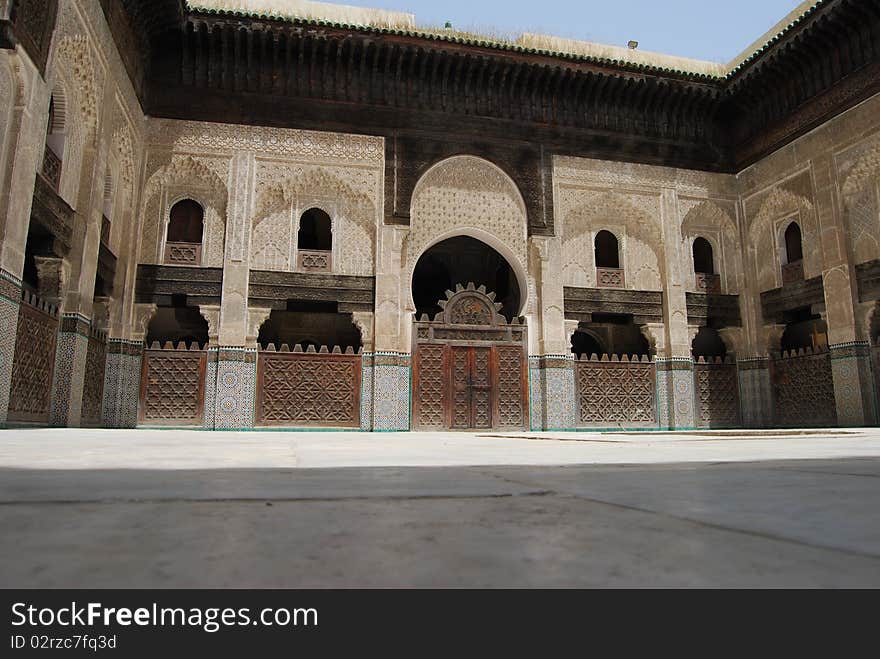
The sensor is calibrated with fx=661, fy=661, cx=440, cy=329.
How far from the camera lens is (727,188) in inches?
412

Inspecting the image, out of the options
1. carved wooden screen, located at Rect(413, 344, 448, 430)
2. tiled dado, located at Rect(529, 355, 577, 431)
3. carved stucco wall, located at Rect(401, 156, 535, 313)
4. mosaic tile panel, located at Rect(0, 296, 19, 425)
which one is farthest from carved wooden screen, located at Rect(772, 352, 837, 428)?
mosaic tile panel, located at Rect(0, 296, 19, 425)

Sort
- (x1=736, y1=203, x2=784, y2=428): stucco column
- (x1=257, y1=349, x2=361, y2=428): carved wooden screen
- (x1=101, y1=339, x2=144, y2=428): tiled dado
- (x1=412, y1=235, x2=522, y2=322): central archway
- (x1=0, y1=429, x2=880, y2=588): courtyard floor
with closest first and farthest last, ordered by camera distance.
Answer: (x1=0, y1=429, x2=880, y2=588): courtyard floor < (x1=101, y1=339, x2=144, y2=428): tiled dado < (x1=257, y1=349, x2=361, y2=428): carved wooden screen < (x1=736, y1=203, x2=784, y2=428): stucco column < (x1=412, y1=235, x2=522, y2=322): central archway

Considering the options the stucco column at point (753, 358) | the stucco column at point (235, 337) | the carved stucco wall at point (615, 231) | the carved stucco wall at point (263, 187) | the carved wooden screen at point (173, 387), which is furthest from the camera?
the stucco column at point (753, 358)

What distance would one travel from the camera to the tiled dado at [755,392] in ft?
31.9

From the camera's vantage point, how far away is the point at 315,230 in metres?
10.4

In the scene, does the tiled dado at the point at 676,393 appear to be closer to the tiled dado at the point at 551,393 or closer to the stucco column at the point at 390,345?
the tiled dado at the point at 551,393

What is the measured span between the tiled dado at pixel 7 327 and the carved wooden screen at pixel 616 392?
671 centimetres

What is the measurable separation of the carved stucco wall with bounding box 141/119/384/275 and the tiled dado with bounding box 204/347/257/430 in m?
1.20

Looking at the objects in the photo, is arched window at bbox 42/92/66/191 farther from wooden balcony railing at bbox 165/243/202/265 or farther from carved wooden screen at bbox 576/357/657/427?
carved wooden screen at bbox 576/357/657/427

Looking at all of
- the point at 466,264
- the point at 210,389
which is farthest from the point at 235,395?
the point at 466,264

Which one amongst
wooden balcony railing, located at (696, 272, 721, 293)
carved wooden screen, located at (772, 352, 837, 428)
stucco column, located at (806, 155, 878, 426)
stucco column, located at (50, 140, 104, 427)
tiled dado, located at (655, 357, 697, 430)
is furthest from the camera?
wooden balcony railing, located at (696, 272, 721, 293)

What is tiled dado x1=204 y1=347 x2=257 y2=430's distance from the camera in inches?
316

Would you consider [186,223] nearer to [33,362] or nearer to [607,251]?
[33,362]

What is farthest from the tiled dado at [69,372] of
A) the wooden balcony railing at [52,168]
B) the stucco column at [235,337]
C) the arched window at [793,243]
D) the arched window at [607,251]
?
the arched window at [793,243]
